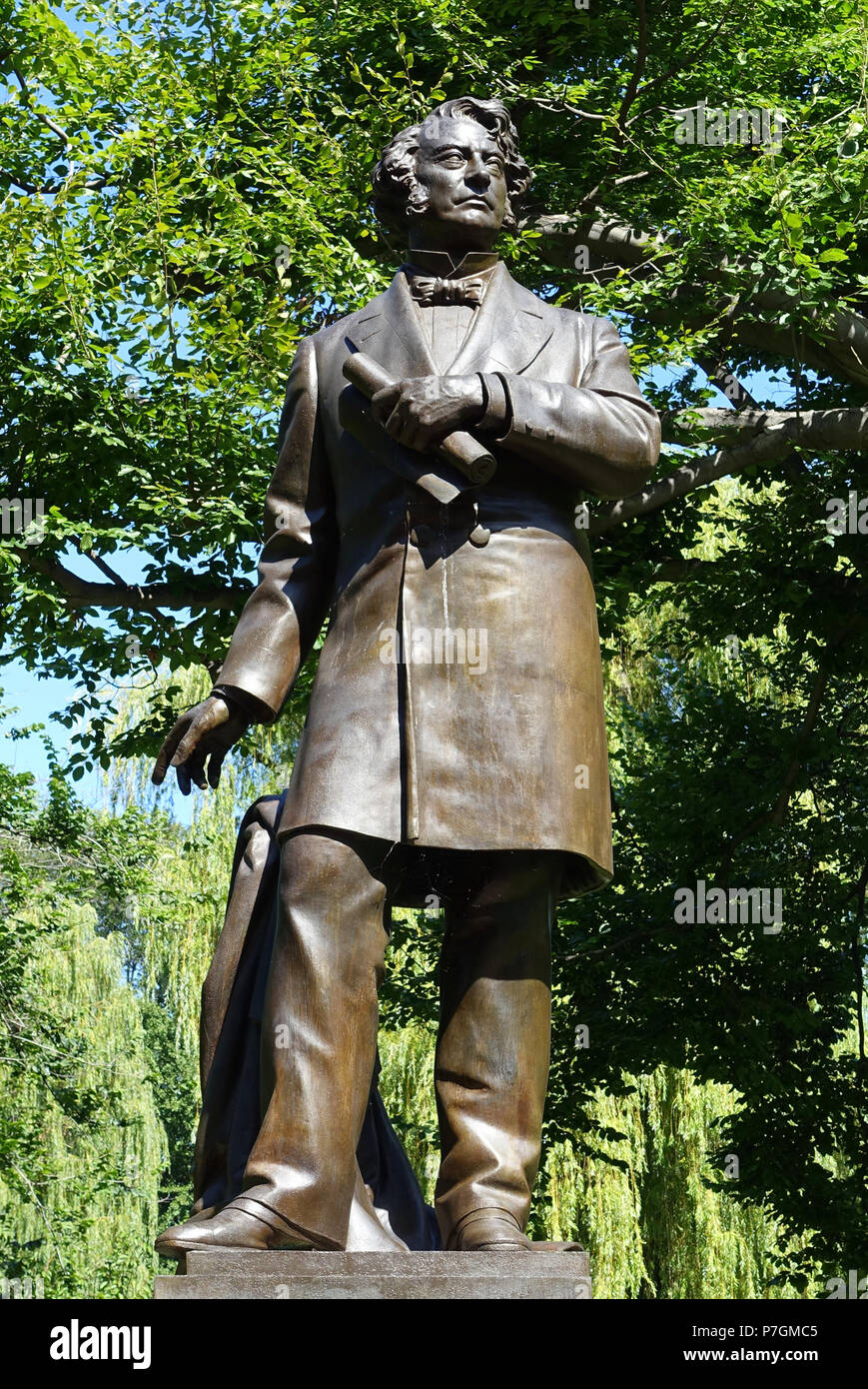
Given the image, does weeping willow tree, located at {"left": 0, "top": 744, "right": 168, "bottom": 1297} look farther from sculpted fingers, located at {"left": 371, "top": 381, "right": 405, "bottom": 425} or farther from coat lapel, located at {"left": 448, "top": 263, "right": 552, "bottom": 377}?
sculpted fingers, located at {"left": 371, "top": 381, "right": 405, "bottom": 425}

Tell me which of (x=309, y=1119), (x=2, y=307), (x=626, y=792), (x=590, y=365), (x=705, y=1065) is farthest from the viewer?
(x=626, y=792)

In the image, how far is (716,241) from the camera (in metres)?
10.9

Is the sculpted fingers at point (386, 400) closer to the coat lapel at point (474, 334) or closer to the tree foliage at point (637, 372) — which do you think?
the coat lapel at point (474, 334)

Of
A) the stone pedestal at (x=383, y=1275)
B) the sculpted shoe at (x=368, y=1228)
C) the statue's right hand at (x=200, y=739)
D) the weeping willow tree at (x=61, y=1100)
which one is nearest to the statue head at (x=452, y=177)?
the statue's right hand at (x=200, y=739)

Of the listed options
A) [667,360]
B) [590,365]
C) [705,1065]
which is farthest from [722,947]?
[590,365]

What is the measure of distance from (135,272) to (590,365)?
25.0ft

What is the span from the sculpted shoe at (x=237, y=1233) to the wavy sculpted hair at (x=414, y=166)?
2.06 m

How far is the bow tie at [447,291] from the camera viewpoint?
Answer: 3.87 m

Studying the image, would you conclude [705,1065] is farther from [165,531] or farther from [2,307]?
[2,307]

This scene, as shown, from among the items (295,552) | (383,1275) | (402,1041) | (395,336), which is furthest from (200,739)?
(402,1041)

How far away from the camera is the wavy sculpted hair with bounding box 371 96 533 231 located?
3852 millimetres

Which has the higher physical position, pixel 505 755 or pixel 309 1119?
pixel 505 755

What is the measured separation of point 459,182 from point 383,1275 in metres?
2.20

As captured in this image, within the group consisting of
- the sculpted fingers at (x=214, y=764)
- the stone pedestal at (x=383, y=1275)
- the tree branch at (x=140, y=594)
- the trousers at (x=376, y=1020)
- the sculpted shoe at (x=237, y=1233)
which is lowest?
the stone pedestal at (x=383, y=1275)
